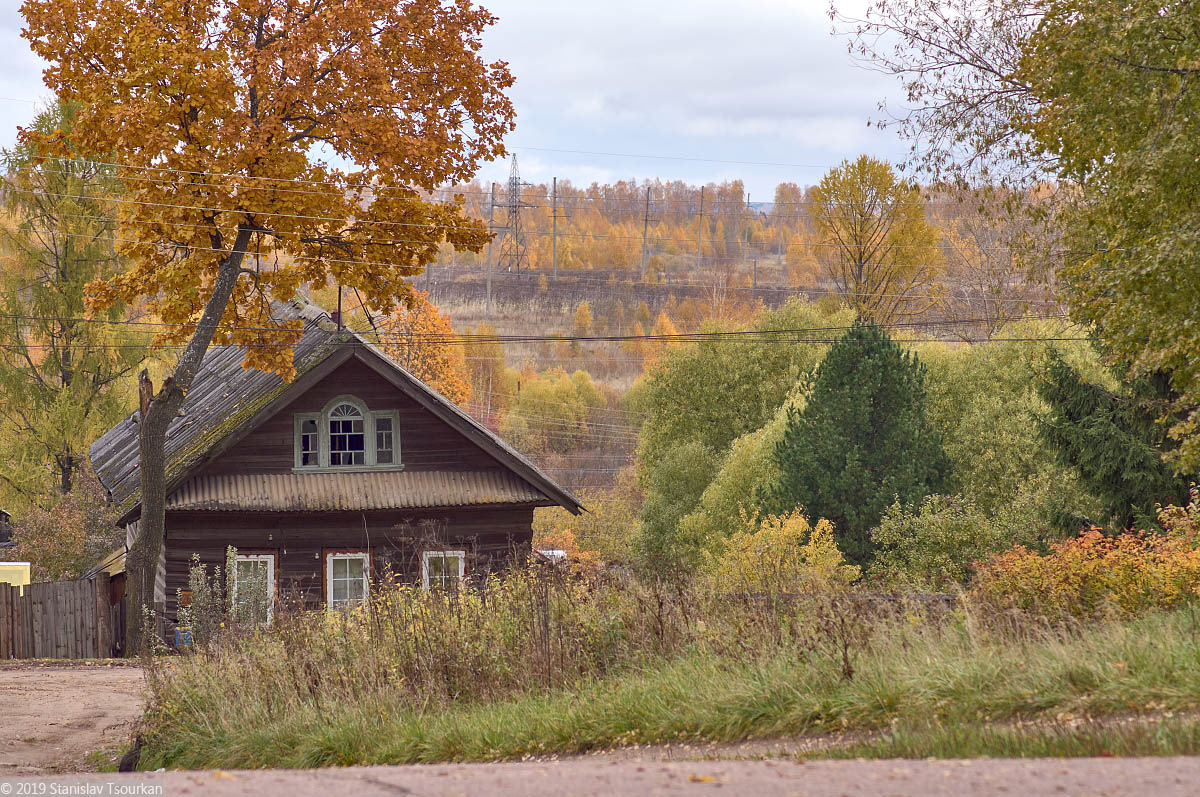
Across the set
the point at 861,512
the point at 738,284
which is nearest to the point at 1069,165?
the point at 861,512

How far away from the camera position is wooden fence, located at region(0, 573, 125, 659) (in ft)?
75.2

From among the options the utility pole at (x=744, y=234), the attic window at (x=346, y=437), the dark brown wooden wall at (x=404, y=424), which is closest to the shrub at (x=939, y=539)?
the dark brown wooden wall at (x=404, y=424)

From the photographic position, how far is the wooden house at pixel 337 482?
2298 centimetres

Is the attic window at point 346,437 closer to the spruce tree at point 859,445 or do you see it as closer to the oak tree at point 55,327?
the oak tree at point 55,327

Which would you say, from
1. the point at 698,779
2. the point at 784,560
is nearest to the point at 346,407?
the point at 784,560

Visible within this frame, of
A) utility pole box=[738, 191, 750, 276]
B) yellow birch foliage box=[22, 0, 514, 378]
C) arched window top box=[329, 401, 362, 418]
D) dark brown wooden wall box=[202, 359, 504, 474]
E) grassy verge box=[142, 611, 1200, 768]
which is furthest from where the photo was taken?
utility pole box=[738, 191, 750, 276]

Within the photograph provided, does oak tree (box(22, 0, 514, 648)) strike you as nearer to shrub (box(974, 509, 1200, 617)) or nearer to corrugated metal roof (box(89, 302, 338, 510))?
corrugated metal roof (box(89, 302, 338, 510))

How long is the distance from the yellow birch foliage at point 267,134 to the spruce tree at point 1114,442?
13.4 meters

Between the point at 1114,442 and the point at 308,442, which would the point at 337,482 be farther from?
the point at 1114,442

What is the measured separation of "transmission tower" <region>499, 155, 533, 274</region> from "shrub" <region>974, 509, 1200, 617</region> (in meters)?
81.9

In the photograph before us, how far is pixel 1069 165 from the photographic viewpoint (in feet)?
54.5

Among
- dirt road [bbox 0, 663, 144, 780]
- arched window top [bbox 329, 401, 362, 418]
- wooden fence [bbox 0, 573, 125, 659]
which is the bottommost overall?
wooden fence [bbox 0, 573, 125, 659]

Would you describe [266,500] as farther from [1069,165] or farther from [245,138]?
[1069,165]

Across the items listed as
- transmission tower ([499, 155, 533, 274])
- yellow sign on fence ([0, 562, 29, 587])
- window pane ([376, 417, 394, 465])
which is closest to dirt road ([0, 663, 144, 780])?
window pane ([376, 417, 394, 465])
